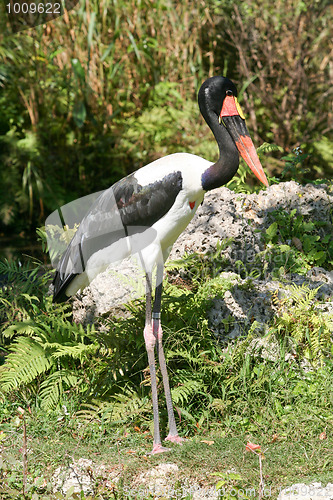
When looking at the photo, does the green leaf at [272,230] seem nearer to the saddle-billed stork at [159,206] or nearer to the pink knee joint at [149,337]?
the saddle-billed stork at [159,206]

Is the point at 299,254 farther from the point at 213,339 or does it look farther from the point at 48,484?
the point at 48,484

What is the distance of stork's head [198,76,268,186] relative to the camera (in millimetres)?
3510

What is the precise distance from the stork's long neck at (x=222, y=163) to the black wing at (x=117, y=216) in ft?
0.54

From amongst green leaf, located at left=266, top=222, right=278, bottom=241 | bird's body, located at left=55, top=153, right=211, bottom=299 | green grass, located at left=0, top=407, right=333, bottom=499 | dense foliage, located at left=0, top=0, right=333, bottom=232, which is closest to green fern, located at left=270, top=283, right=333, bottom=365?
green grass, located at left=0, top=407, right=333, bottom=499

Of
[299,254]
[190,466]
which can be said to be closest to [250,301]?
[299,254]

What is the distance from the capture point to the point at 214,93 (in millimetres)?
3504

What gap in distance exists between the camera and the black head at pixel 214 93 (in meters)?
3.49

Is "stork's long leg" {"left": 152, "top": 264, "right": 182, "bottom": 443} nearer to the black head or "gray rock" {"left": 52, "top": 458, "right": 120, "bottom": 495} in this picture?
"gray rock" {"left": 52, "top": 458, "right": 120, "bottom": 495}

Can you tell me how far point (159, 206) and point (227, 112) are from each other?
0.66m

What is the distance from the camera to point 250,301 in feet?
13.2

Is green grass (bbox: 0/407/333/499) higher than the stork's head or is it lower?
lower

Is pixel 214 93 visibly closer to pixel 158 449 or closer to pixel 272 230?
pixel 272 230

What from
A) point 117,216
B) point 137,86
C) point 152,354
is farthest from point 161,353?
point 137,86

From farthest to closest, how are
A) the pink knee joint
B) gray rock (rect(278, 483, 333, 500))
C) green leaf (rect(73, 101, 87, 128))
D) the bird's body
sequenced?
green leaf (rect(73, 101, 87, 128)) < the pink knee joint < the bird's body < gray rock (rect(278, 483, 333, 500))
